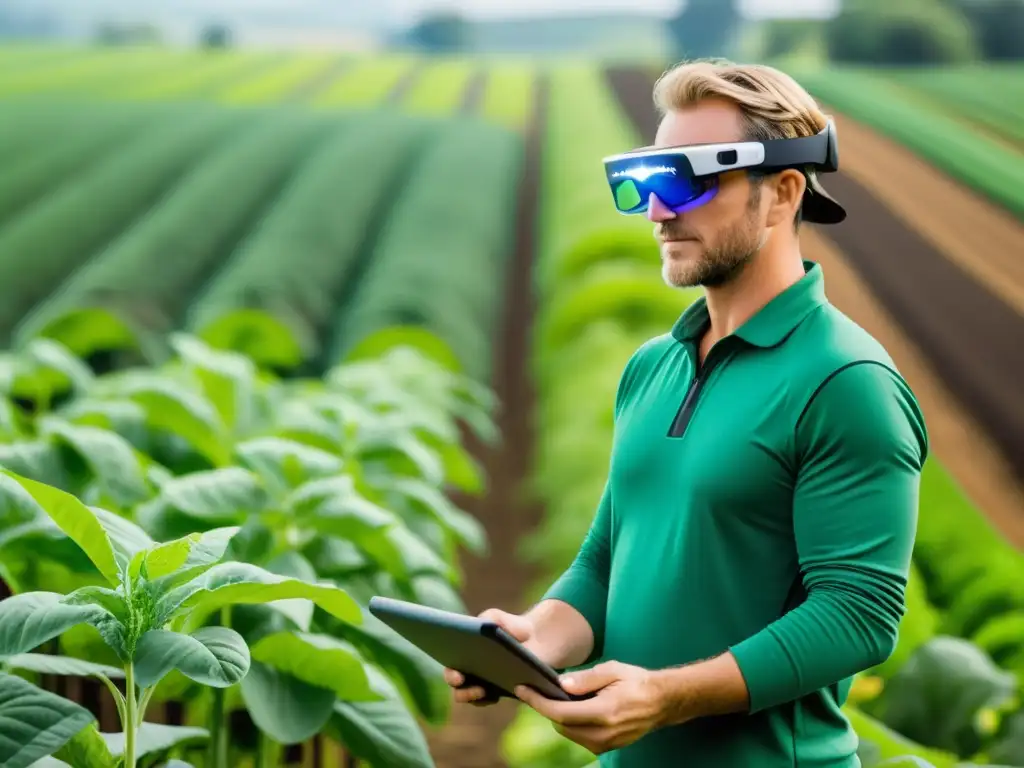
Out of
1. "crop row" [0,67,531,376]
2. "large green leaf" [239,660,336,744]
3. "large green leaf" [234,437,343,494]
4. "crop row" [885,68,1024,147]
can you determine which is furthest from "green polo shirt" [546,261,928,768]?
"crop row" [885,68,1024,147]

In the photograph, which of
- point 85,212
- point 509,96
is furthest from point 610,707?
point 509,96

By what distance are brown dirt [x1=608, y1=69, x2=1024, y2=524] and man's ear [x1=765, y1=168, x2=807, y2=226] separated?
4.00m

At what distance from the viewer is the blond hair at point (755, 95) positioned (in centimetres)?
177

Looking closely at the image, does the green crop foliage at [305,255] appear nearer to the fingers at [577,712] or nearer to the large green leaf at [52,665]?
the large green leaf at [52,665]

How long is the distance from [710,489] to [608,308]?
5660mm

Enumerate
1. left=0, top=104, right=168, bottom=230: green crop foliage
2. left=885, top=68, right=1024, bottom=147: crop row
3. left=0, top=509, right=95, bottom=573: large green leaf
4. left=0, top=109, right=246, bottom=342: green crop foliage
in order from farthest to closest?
left=0, top=104, right=168, bottom=230: green crop foliage < left=885, top=68, right=1024, bottom=147: crop row < left=0, top=109, right=246, bottom=342: green crop foliage < left=0, top=509, right=95, bottom=573: large green leaf

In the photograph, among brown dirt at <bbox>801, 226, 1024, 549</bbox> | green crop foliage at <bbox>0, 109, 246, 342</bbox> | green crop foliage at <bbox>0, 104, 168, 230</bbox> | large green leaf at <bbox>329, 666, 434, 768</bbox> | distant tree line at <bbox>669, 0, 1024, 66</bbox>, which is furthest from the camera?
distant tree line at <bbox>669, 0, 1024, 66</bbox>

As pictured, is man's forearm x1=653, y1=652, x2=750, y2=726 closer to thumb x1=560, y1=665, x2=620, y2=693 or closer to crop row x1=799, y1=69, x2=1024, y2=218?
thumb x1=560, y1=665, x2=620, y2=693

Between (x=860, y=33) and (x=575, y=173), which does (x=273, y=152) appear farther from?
(x=860, y=33)

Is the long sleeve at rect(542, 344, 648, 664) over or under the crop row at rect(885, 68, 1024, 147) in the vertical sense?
over

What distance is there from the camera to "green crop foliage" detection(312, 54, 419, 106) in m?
27.7

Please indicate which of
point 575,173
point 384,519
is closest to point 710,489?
point 384,519

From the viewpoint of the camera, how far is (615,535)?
1.98 metres

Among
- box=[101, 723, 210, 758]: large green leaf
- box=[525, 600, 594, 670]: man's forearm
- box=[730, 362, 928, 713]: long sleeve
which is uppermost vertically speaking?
box=[730, 362, 928, 713]: long sleeve
